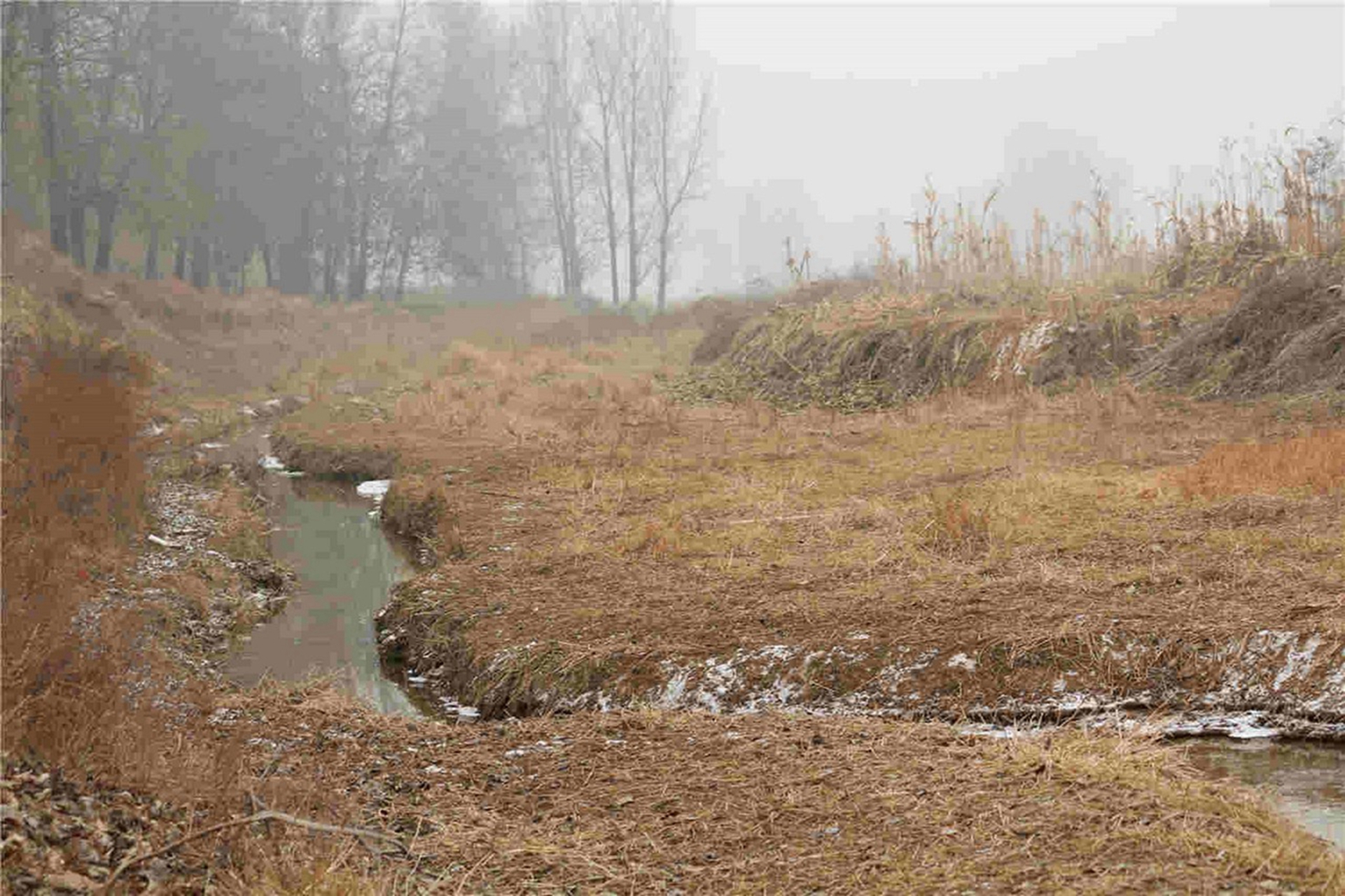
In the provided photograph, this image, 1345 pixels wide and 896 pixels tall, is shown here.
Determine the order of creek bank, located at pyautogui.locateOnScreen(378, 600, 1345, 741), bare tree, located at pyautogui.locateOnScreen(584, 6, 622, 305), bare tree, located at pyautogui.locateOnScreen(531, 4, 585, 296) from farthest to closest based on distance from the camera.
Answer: bare tree, located at pyautogui.locateOnScreen(531, 4, 585, 296)
bare tree, located at pyautogui.locateOnScreen(584, 6, 622, 305)
creek bank, located at pyautogui.locateOnScreen(378, 600, 1345, 741)

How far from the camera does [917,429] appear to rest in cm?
1664

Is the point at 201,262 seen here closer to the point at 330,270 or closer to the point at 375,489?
the point at 330,270

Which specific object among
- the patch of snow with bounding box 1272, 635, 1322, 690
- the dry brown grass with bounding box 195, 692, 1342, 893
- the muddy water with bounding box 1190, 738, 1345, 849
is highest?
the patch of snow with bounding box 1272, 635, 1322, 690

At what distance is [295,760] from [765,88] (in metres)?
157

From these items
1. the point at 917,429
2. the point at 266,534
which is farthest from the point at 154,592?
the point at 917,429

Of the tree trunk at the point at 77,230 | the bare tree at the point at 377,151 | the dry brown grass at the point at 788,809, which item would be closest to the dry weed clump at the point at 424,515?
the dry brown grass at the point at 788,809

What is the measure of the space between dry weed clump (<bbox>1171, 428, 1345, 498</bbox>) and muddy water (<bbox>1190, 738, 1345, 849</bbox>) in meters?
4.49

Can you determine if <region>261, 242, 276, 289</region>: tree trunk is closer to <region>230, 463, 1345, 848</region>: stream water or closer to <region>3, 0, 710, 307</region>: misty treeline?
<region>3, 0, 710, 307</region>: misty treeline

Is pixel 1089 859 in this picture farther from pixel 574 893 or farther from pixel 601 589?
pixel 601 589

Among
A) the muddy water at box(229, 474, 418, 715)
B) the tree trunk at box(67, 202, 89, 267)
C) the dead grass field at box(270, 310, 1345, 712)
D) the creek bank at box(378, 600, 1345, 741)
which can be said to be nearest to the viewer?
the creek bank at box(378, 600, 1345, 741)

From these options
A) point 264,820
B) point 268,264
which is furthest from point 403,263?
point 264,820

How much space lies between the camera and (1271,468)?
37.2 ft

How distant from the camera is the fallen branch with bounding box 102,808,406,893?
4.15 metres

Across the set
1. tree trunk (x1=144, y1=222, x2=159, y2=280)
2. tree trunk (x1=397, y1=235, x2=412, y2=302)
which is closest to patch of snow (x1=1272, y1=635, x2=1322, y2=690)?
tree trunk (x1=144, y1=222, x2=159, y2=280)
